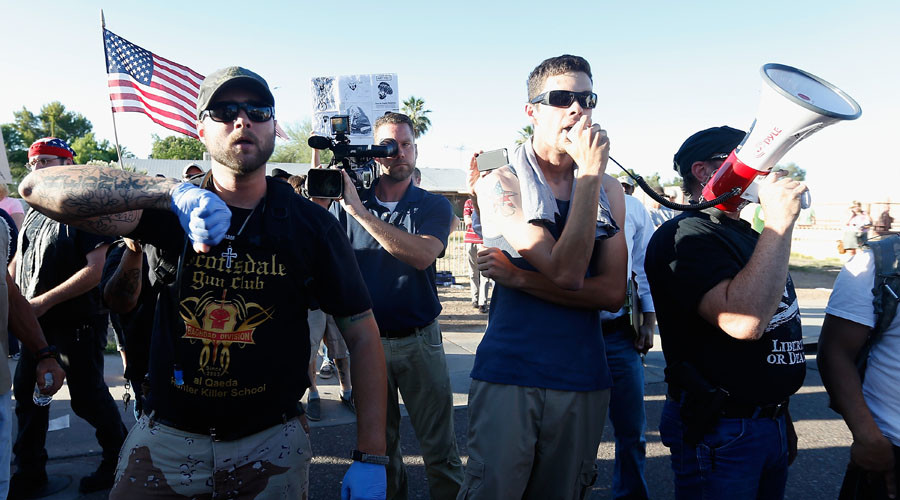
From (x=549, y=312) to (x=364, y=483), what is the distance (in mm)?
905

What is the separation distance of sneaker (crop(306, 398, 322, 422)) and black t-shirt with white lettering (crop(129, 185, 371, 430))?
319 cm

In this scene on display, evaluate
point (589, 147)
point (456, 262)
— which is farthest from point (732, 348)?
point (456, 262)

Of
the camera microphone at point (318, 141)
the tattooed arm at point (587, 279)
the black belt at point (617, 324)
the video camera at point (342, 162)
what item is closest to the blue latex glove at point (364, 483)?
the tattooed arm at point (587, 279)

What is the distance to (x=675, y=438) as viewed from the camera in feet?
7.56

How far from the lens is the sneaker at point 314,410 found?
495 centimetres

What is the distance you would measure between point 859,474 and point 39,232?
188 inches

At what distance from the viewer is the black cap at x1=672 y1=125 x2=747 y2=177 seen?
2.43 metres

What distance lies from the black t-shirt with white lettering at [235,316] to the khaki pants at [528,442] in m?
0.71

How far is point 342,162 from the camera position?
10.4 feet

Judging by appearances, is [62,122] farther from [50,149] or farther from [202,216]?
[202,216]

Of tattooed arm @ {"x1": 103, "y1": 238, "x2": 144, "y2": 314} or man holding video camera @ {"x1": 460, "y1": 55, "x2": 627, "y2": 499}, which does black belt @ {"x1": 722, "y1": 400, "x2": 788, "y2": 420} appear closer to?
man holding video camera @ {"x1": 460, "y1": 55, "x2": 627, "y2": 499}

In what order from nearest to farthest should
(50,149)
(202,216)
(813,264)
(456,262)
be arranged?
(202,216), (50,149), (456,262), (813,264)

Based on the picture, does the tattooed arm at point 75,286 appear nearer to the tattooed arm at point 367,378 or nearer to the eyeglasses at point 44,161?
the eyeglasses at point 44,161

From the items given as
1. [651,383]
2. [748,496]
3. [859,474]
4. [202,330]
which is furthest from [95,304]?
[651,383]
